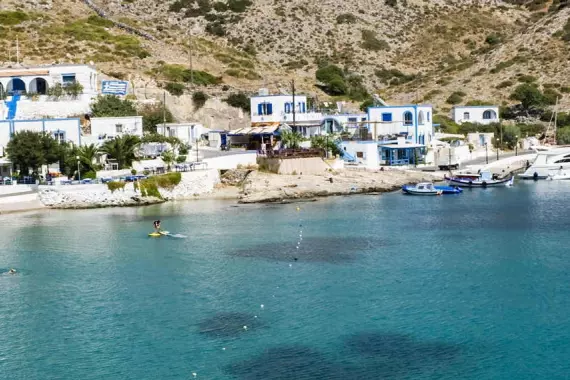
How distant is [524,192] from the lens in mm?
63812

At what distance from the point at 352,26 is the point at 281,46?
43.9 feet

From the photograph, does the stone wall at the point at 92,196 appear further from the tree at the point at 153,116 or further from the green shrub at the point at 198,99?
the green shrub at the point at 198,99

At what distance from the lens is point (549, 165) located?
73.0m

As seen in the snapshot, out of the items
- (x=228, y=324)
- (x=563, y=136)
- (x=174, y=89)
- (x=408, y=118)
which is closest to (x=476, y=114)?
(x=563, y=136)

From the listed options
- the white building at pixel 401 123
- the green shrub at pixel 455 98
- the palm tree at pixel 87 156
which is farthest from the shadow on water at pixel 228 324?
the green shrub at pixel 455 98

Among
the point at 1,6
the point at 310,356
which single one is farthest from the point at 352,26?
the point at 310,356

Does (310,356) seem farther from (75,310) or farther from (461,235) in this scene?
(461,235)

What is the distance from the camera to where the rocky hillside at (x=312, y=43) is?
9562cm

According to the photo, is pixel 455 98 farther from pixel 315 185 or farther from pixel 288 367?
pixel 288 367

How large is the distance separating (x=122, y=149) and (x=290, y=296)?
33.1 metres

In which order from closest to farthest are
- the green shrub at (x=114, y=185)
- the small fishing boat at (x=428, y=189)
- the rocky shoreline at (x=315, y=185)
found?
the green shrub at (x=114, y=185) → the rocky shoreline at (x=315, y=185) → the small fishing boat at (x=428, y=189)

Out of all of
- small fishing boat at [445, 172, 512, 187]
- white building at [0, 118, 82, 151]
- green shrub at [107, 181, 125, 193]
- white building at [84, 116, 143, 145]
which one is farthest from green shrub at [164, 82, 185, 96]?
small fishing boat at [445, 172, 512, 187]

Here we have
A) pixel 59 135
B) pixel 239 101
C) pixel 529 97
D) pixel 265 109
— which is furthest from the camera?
pixel 529 97

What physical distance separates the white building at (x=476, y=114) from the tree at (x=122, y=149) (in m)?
47.4
